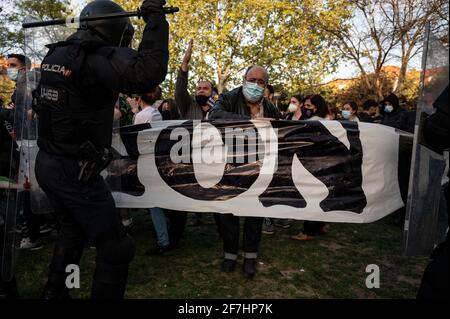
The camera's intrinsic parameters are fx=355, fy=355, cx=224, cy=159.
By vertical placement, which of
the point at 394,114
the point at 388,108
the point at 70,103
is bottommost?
the point at 70,103

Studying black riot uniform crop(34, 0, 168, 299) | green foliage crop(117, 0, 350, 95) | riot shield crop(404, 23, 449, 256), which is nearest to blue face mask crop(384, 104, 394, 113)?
riot shield crop(404, 23, 449, 256)

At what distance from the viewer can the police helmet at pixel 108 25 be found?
217 cm

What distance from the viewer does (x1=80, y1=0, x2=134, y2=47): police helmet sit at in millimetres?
2170

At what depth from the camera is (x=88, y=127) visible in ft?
7.21

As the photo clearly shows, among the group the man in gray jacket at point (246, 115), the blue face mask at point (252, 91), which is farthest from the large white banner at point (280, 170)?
the blue face mask at point (252, 91)

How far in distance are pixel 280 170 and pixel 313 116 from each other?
75.3 inches

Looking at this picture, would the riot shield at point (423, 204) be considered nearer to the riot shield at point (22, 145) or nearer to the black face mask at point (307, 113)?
the riot shield at point (22, 145)

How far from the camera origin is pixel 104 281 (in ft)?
7.39

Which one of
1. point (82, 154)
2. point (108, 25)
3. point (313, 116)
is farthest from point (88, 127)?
point (313, 116)

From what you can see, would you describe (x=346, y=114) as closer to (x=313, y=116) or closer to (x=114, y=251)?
(x=313, y=116)

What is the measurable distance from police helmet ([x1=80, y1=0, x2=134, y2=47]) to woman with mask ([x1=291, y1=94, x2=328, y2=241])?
8.59ft

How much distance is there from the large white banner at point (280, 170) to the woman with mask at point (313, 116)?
2.47ft

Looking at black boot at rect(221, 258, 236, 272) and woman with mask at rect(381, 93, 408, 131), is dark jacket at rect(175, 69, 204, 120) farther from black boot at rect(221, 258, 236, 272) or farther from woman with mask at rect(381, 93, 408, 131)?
woman with mask at rect(381, 93, 408, 131)
